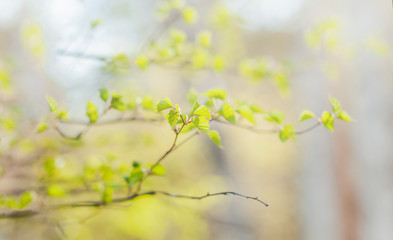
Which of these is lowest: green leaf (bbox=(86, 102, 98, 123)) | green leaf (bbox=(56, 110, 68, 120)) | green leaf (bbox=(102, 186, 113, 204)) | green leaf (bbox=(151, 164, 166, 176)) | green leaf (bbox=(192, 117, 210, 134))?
green leaf (bbox=(102, 186, 113, 204))

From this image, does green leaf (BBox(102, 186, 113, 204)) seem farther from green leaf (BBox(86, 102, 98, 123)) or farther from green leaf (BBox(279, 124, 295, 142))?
green leaf (BBox(279, 124, 295, 142))

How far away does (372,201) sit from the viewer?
307 centimetres

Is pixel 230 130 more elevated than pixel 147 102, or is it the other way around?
pixel 147 102

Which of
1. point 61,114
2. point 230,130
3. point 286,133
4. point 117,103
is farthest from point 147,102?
point 230,130

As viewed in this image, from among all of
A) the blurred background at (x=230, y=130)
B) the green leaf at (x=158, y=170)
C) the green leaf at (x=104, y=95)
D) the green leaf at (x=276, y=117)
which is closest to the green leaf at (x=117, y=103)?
the green leaf at (x=104, y=95)

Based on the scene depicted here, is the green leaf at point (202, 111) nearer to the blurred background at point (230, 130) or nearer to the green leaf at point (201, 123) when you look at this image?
the green leaf at point (201, 123)

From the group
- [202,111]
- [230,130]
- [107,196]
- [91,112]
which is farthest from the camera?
[230,130]

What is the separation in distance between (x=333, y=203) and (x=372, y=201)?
849mm

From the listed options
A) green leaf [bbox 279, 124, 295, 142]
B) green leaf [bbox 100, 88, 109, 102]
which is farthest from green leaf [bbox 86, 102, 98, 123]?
green leaf [bbox 279, 124, 295, 142]

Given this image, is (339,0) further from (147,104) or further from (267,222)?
(267,222)

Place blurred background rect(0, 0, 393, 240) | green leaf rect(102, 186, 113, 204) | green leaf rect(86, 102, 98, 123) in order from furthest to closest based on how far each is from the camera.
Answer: blurred background rect(0, 0, 393, 240) < green leaf rect(102, 186, 113, 204) < green leaf rect(86, 102, 98, 123)

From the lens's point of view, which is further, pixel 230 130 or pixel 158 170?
pixel 230 130

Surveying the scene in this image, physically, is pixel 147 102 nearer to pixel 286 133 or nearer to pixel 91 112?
pixel 91 112

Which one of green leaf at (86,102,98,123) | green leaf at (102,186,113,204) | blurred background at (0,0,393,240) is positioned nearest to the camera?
green leaf at (86,102,98,123)
